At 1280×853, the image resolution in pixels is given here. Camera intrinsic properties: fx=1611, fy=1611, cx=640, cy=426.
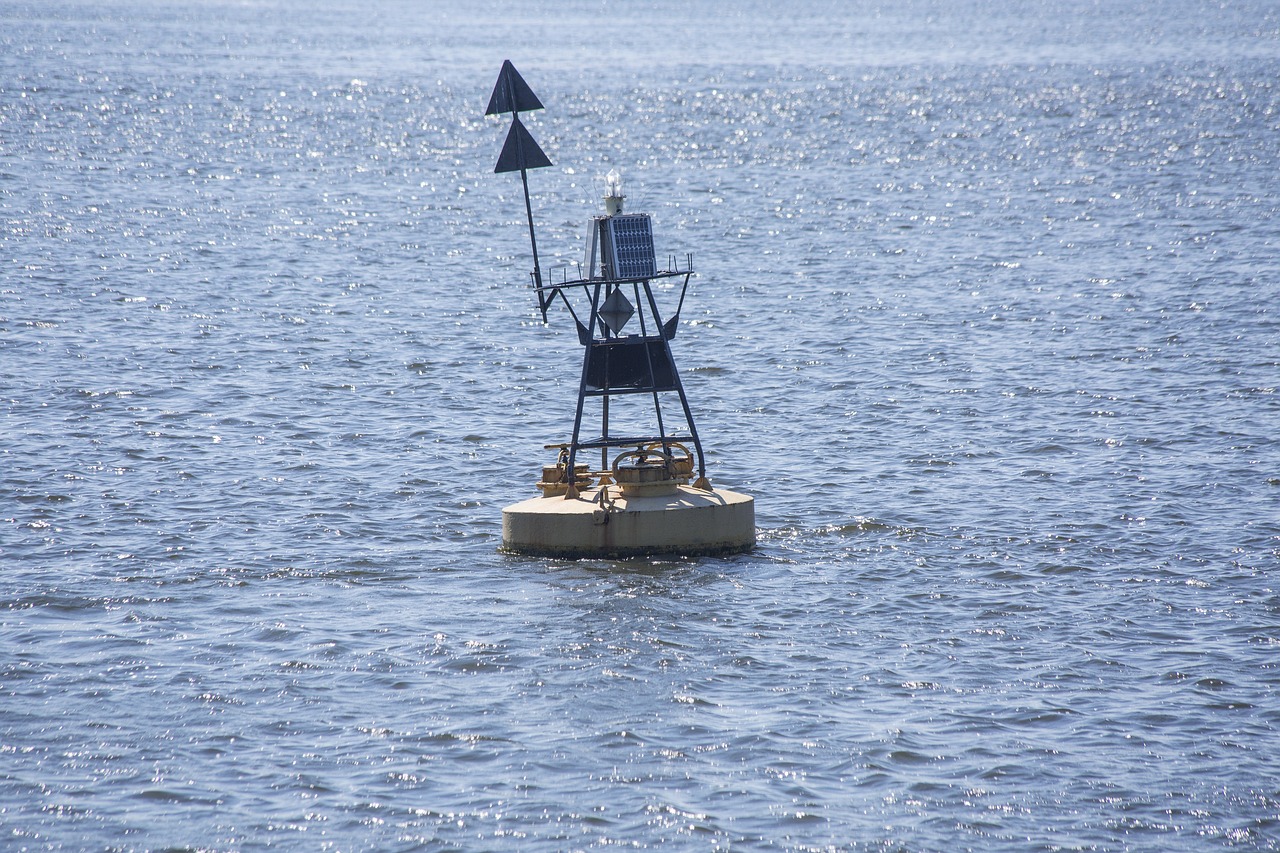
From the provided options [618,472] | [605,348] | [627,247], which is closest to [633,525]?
[618,472]

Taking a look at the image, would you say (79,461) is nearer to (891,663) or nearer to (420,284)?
(891,663)

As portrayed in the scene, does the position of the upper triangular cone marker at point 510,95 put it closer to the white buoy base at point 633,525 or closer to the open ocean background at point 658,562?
the white buoy base at point 633,525

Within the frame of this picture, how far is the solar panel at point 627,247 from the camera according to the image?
1964 centimetres

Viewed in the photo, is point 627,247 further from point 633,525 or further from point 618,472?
point 633,525

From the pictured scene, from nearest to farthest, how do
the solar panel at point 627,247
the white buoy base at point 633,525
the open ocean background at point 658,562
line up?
the open ocean background at point 658,562 → the white buoy base at point 633,525 → the solar panel at point 627,247

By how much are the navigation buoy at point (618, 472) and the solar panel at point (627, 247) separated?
1 centimetres

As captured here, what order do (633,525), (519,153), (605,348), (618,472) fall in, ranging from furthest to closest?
A: (605,348), (519,153), (618,472), (633,525)

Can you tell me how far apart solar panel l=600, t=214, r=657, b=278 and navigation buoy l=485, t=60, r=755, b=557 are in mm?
12

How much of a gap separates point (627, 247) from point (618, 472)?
108 inches

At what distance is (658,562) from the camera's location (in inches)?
769

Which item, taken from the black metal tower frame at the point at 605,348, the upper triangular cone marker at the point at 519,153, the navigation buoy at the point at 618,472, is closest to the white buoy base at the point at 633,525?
the navigation buoy at the point at 618,472

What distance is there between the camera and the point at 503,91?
2031cm

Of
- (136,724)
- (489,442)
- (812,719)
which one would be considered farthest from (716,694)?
(489,442)

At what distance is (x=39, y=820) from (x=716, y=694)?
635 centimetres
